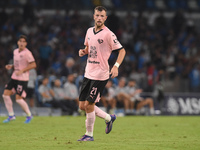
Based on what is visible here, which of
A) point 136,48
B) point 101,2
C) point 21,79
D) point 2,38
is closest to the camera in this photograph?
point 21,79

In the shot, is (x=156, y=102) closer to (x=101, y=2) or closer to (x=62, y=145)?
Answer: (x=101, y=2)

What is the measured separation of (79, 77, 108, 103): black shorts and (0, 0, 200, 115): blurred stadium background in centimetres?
1007

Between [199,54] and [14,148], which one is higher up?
[199,54]

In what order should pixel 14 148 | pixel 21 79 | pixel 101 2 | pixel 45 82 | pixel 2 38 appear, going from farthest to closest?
pixel 101 2 → pixel 2 38 → pixel 45 82 → pixel 21 79 → pixel 14 148

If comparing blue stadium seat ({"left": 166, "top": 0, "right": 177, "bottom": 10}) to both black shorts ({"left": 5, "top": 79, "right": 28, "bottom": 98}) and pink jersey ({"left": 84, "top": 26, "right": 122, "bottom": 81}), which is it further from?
pink jersey ({"left": 84, "top": 26, "right": 122, "bottom": 81})

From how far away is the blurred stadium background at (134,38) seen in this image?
22047mm

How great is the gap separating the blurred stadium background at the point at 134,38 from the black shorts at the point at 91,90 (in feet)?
33.1

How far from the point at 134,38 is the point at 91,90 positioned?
1804cm

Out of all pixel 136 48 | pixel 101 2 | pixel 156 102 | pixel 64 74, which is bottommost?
pixel 156 102

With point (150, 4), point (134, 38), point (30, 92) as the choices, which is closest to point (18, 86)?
point (30, 92)

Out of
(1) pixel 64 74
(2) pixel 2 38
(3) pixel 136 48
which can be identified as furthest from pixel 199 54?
(2) pixel 2 38

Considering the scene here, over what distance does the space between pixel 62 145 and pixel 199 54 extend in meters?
19.4

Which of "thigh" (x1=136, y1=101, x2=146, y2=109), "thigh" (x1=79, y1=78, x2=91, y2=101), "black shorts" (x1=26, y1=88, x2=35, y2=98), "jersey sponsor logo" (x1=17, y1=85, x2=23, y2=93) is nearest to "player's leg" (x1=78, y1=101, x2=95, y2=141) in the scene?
"thigh" (x1=79, y1=78, x2=91, y2=101)

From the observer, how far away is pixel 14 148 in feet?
23.7
